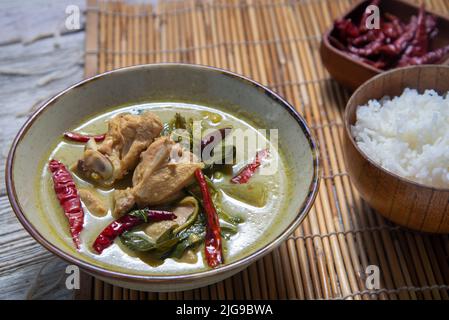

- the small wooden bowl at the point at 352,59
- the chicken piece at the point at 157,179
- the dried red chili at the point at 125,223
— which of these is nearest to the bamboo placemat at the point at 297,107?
the small wooden bowl at the point at 352,59

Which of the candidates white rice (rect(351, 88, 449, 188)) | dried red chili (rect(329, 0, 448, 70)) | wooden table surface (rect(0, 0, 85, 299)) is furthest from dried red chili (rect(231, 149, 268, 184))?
dried red chili (rect(329, 0, 448, 70))

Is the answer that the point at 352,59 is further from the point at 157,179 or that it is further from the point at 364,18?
the point at 157,179

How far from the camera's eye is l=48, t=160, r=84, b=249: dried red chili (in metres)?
2.04

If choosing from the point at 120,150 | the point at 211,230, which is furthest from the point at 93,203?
the point at 211,230

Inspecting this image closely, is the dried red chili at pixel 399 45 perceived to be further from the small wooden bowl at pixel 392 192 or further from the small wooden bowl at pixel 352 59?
the small wooden bowl at pixel 392 192

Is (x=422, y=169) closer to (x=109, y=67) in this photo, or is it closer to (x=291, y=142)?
(x=291, y=142)

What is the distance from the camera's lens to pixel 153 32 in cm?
339

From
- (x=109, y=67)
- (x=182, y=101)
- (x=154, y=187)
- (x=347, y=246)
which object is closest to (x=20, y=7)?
(x=109, y=67)

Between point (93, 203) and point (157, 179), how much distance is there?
277 millimetres

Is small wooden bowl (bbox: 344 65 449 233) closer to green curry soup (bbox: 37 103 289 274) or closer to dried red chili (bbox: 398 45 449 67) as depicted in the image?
green curry soup (bbox: 37 103 289 274)

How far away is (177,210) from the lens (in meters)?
2.09

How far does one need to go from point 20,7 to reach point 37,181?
76.1 inches

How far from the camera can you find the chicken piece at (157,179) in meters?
2.04

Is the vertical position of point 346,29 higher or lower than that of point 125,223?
higher
